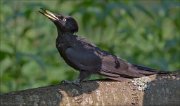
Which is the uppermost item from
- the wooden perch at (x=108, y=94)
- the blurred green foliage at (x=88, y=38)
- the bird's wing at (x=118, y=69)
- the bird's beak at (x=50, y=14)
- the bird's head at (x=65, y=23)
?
the blurred green foliage at (x=88, y=38)

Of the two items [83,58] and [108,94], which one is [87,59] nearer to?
[83,58]

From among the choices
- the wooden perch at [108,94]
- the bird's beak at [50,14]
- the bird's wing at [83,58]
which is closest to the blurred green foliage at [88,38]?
the bird's beak at [50,14]

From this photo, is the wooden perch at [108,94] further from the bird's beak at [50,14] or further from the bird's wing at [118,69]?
the bird's beak at [50,14]

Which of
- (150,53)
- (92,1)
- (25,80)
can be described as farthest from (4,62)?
(150,53)

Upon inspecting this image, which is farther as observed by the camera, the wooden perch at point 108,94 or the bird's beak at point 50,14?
the bird's beak at point 50,14

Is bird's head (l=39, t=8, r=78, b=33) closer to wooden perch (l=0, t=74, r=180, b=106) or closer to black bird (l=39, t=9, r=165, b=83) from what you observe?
black bird (l=39, t=9, r=165, b=83)
